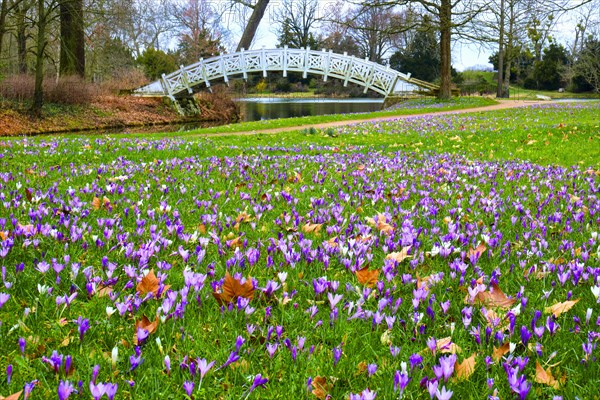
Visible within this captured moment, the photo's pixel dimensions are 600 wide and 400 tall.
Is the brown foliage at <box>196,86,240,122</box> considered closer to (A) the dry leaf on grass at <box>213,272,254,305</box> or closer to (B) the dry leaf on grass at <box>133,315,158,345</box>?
(A) the dry leaf on grass at <box>213,272,254,305</box>

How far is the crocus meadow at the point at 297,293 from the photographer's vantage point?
5.46 ft

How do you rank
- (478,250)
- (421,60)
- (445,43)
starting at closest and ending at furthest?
(478,250)
(445,43)
(421,60)

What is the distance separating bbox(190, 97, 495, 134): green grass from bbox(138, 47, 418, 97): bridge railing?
181 inches

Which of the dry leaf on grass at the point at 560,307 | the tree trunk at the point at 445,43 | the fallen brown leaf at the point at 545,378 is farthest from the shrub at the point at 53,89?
the fallen brown leaf at the point at 545,378

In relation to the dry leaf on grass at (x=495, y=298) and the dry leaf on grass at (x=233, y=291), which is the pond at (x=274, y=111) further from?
the dry leaf on grass at (x=495, y=298)

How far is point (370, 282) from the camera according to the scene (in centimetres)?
253

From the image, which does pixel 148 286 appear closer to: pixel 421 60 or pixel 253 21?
pixel 253 21

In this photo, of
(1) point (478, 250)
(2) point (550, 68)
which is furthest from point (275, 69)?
(2) point (550, 68)

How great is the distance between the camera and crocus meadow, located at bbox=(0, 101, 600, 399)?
1663 millimetres

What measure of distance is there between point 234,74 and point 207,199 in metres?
30.7

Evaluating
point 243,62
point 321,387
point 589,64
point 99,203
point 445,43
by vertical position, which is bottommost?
point 321,387

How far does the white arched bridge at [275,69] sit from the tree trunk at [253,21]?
1983 millimetres

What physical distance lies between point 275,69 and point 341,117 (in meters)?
13.6

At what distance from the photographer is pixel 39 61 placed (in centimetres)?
2123
